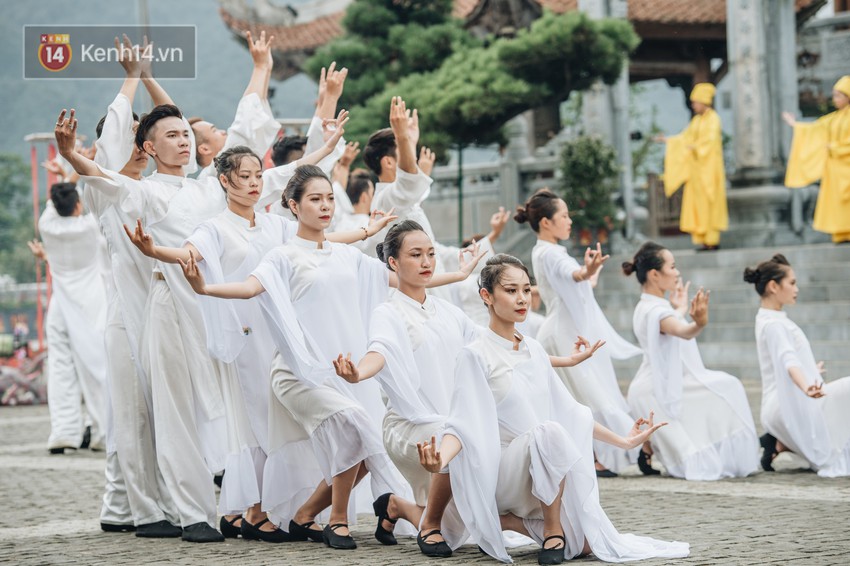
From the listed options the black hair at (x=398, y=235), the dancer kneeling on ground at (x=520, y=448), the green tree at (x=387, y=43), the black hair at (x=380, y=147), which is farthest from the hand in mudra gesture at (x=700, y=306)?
the green tree at (x=387, y=43)

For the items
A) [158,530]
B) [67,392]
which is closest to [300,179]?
[158,530]

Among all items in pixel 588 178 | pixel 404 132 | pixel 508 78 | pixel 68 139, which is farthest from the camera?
pixel 588 178

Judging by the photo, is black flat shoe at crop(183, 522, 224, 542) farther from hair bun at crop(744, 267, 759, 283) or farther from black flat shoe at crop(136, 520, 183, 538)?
hair bun at crop(744, 267, 759, 283)

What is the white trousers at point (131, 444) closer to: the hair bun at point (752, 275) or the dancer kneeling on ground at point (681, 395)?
the dancer kneeling on ground at point (681, 395)

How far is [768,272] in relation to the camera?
8242mm

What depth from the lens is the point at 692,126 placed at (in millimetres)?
16891

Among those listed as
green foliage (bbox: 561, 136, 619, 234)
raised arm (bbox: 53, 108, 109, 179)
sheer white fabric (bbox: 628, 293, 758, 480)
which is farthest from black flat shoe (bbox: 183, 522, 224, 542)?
green foliage (bbox: 561, 136, 619, 234)

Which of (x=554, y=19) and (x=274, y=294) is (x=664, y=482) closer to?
(x=274, y=294)

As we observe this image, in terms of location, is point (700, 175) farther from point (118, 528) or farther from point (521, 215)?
point (118, 528)

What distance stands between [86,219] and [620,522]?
6.02 meters

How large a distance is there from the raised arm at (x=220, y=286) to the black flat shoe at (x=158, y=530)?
118 cm

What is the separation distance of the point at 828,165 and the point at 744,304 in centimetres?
192

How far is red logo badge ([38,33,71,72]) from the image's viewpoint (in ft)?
31.8

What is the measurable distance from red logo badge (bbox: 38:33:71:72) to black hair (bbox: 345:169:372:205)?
2.50 m
